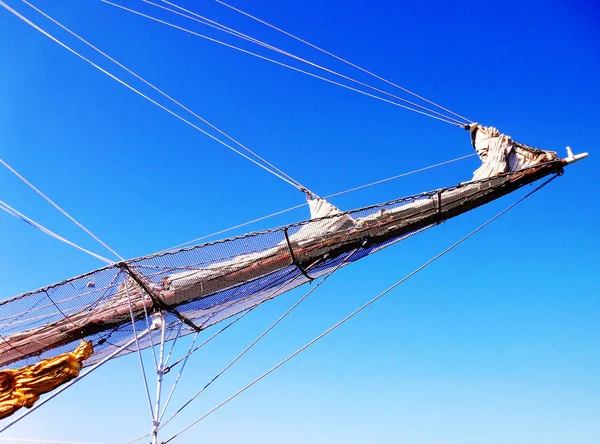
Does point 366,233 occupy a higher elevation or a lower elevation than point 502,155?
lower

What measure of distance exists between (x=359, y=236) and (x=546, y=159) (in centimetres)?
211

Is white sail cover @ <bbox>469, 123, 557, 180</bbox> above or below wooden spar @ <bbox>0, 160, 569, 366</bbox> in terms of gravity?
above

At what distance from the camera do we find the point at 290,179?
7031mm

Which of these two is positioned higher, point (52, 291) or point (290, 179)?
point (290, 179)

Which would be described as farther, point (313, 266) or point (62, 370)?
point (313, 266)

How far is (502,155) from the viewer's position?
5.58 m

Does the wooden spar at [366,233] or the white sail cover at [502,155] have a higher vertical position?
the white sail cover at [502,155]

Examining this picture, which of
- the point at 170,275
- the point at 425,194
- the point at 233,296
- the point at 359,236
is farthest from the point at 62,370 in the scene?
the point at 425,194

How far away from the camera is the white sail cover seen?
5.50m

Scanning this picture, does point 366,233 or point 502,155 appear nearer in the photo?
point 366,233

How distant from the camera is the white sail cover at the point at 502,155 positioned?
5500mm

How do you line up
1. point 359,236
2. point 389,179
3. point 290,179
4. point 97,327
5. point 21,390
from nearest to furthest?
1. point 21,390
2. point 359,236
3. point 97,327
4. point 389,179
5. point 290,179

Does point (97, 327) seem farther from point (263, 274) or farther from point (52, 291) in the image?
point (263, 274)

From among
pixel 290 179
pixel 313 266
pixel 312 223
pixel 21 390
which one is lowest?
pixel 21 390
